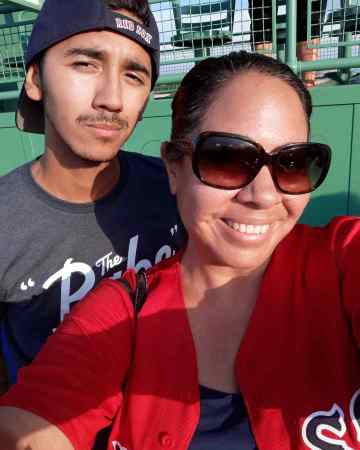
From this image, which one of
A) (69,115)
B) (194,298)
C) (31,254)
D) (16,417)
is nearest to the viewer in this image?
(16,417)

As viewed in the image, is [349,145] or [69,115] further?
[349,145]

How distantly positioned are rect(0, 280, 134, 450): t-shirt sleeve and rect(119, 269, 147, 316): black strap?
0.07ft

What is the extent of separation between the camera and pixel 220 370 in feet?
3.82

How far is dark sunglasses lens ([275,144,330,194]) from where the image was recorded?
3.60 feet

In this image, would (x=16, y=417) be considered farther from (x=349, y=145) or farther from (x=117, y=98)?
(x=349, y=145)

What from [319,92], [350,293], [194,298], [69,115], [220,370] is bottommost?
[220,370]

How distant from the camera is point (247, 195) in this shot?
1.14 metres

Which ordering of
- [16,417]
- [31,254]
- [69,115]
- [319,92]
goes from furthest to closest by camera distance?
1. [319,92]
2. [69,115]
3. [31,254]
4. [16,417]

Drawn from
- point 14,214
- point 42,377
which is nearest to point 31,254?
point 14,214

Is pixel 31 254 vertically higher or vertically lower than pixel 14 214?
lower

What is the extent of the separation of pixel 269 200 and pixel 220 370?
1.71 ft

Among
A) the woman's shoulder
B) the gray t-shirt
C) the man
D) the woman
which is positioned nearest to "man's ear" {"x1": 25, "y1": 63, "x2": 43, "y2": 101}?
the man

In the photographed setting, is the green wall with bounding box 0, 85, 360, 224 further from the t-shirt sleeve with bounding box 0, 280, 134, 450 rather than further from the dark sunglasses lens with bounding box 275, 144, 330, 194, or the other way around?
the t-shirt sleeve with bounding box 0, 280, 134, 450

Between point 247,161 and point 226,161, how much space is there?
57mm
